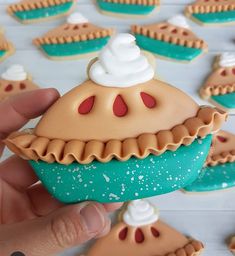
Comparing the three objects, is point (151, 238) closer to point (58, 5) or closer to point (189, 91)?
point (189, 91)

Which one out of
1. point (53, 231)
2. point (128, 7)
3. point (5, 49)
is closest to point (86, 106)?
point (53, 231)

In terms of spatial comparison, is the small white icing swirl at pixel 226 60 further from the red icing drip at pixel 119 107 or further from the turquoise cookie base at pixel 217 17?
the red icing drip at pixel 119 107

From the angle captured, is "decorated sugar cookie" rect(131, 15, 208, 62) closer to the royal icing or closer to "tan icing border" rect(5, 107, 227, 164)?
the royal icing

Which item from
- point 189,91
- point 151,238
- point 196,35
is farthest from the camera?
point 196,35

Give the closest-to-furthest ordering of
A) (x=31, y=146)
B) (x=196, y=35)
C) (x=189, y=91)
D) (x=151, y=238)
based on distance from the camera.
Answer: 1. (x=31, y=146)
2. (x=151, y=238)
3. (x=189, y=91)
4. (x=196, y=35)

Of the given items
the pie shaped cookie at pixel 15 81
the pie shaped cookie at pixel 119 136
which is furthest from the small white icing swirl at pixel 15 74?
the pie shaped cookie at pixel 119 136

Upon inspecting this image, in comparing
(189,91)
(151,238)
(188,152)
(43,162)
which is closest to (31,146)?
(43,162)

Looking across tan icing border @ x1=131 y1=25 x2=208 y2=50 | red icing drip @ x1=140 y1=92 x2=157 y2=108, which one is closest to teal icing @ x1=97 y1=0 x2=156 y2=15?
tan icing border @ x1=131 y1=25 x2=208 y2=50
